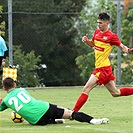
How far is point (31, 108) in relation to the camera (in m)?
10.1

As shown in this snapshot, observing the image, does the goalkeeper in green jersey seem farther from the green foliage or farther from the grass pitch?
the green foliage

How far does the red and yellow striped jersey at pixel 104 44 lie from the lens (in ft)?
38.1

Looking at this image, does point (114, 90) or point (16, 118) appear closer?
point (16, 118)

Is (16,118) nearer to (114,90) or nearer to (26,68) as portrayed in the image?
(114,90)

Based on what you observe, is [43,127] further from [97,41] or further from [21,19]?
[21,19]

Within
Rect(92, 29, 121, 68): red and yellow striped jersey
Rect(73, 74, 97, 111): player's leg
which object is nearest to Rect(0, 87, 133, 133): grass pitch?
Rect(73, 74, 97, 111): player's leg

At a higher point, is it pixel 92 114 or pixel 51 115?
pixel 51 115

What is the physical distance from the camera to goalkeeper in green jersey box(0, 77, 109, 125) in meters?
10.1

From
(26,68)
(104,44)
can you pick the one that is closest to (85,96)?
(104,44)

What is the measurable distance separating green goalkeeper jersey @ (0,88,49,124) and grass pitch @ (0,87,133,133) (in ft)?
0.63

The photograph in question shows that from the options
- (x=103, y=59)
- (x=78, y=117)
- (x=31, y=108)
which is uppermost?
(x=103, y=59)

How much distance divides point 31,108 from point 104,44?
221 cm

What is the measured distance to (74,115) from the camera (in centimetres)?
1046

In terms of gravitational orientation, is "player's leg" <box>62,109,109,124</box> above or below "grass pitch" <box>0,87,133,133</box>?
above
